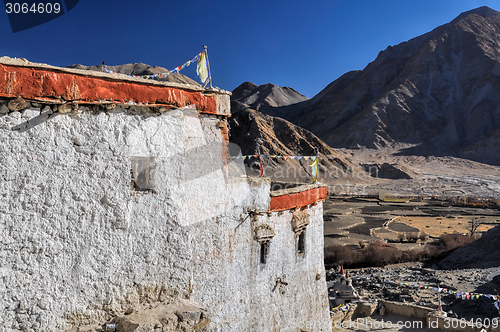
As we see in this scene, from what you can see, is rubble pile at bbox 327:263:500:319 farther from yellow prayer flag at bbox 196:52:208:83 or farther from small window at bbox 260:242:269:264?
yellow prayer flag at bbox 196:52:208:83

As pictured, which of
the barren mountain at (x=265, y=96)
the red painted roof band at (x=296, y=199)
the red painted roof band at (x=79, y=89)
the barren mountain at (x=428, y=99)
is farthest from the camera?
the barren mountain at (x=265, y=96)

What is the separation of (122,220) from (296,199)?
362 cm

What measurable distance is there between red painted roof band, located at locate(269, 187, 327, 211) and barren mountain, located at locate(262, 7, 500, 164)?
70.3 metres

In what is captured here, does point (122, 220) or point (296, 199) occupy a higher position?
point (296, 199)

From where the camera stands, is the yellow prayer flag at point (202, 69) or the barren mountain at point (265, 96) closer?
the yellow prayer flag at point (202, 69)

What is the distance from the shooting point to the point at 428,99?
87375 mm

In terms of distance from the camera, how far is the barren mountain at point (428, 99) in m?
77.4

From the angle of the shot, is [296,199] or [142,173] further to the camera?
[296,199]

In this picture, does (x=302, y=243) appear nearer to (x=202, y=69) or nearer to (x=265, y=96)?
(x=202, y=69)

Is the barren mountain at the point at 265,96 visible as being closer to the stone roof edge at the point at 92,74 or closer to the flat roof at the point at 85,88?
the stone roof edge at the point at 92,74

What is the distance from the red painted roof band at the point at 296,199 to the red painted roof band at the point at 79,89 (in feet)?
7.90

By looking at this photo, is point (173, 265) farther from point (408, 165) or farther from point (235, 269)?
point (408, 165)

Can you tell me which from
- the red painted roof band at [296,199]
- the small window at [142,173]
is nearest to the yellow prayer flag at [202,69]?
the small window at [142,173]

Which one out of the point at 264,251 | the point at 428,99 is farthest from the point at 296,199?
the point at 428,99
